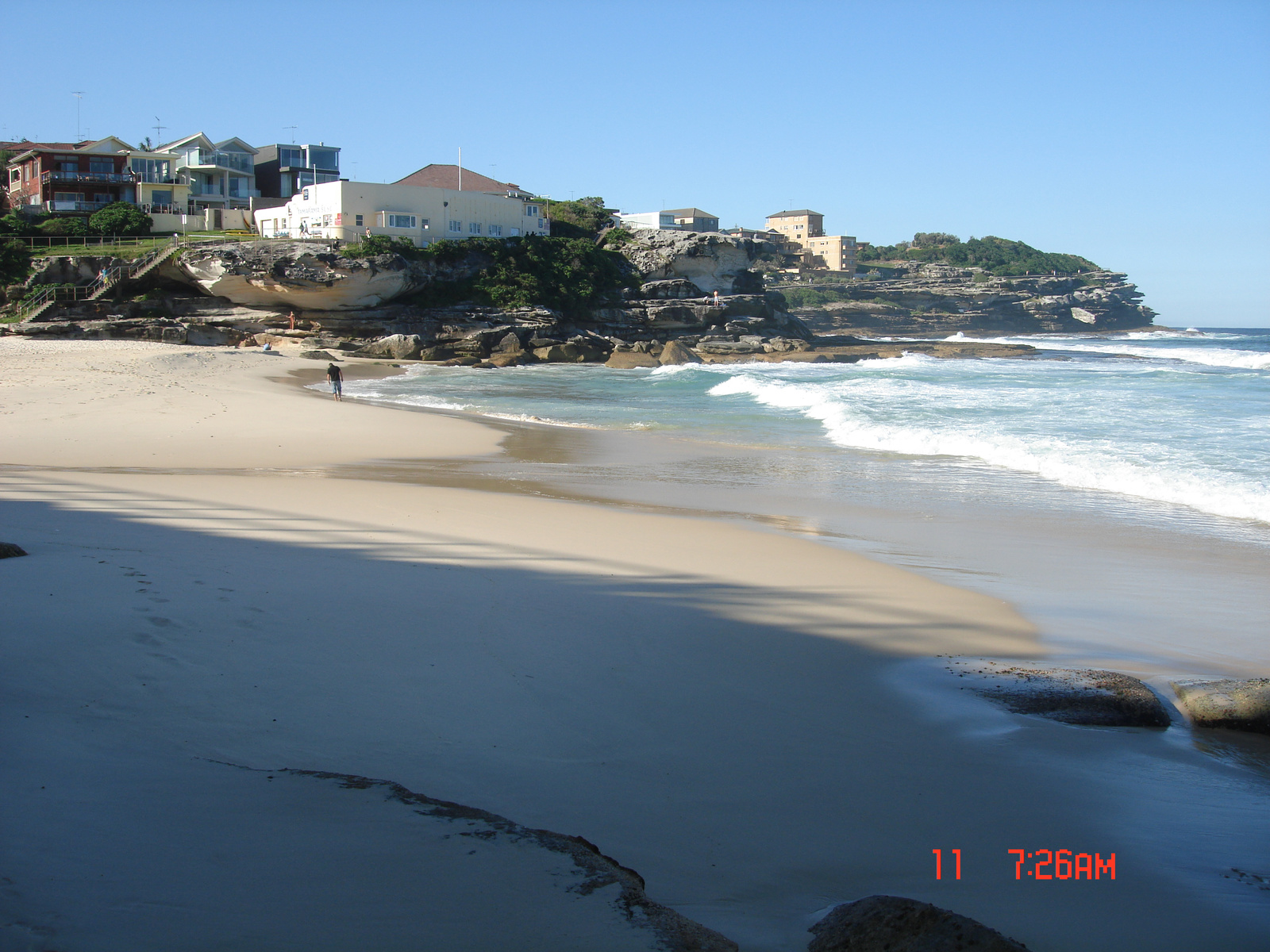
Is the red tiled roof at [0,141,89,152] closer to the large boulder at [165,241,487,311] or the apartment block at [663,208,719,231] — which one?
the large boulder at [165,241,487,311]

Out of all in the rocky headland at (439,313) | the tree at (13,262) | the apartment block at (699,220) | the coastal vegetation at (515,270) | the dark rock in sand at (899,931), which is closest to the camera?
the dark rock in sand at (899,931)

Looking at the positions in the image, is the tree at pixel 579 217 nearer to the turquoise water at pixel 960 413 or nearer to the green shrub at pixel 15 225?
the turquoise water at pixel 960 413

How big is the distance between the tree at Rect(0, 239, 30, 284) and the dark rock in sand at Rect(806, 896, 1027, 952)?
39.7 metres

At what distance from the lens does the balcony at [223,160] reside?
156ft

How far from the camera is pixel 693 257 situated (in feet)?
168

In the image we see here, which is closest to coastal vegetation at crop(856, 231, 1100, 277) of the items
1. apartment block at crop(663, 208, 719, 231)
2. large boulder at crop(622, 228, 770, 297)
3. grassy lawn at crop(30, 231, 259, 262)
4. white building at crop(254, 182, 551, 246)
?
apartment block at crop(663, 208, 719, 231)

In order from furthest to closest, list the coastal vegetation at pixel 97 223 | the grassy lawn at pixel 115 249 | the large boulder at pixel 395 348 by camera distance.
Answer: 1. the coastal vegetation at pixel 97 223
2. the grassy lawn at pixel 115 249
3. the large boulder at pixel 395 348

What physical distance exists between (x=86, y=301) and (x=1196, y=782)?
→ 4020cm

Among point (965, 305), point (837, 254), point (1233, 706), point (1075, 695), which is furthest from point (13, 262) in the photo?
point (837, 254)

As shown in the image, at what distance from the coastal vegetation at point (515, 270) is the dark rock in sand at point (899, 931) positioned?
3918 cm

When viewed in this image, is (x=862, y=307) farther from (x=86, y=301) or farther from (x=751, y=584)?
(x=751, y=584)

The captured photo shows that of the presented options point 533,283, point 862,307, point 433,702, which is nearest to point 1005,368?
point 533,283

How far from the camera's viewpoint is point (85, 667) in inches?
135

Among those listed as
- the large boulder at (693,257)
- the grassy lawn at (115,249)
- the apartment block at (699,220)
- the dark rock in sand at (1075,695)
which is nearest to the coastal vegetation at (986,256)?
the apartment block at (699,220)
